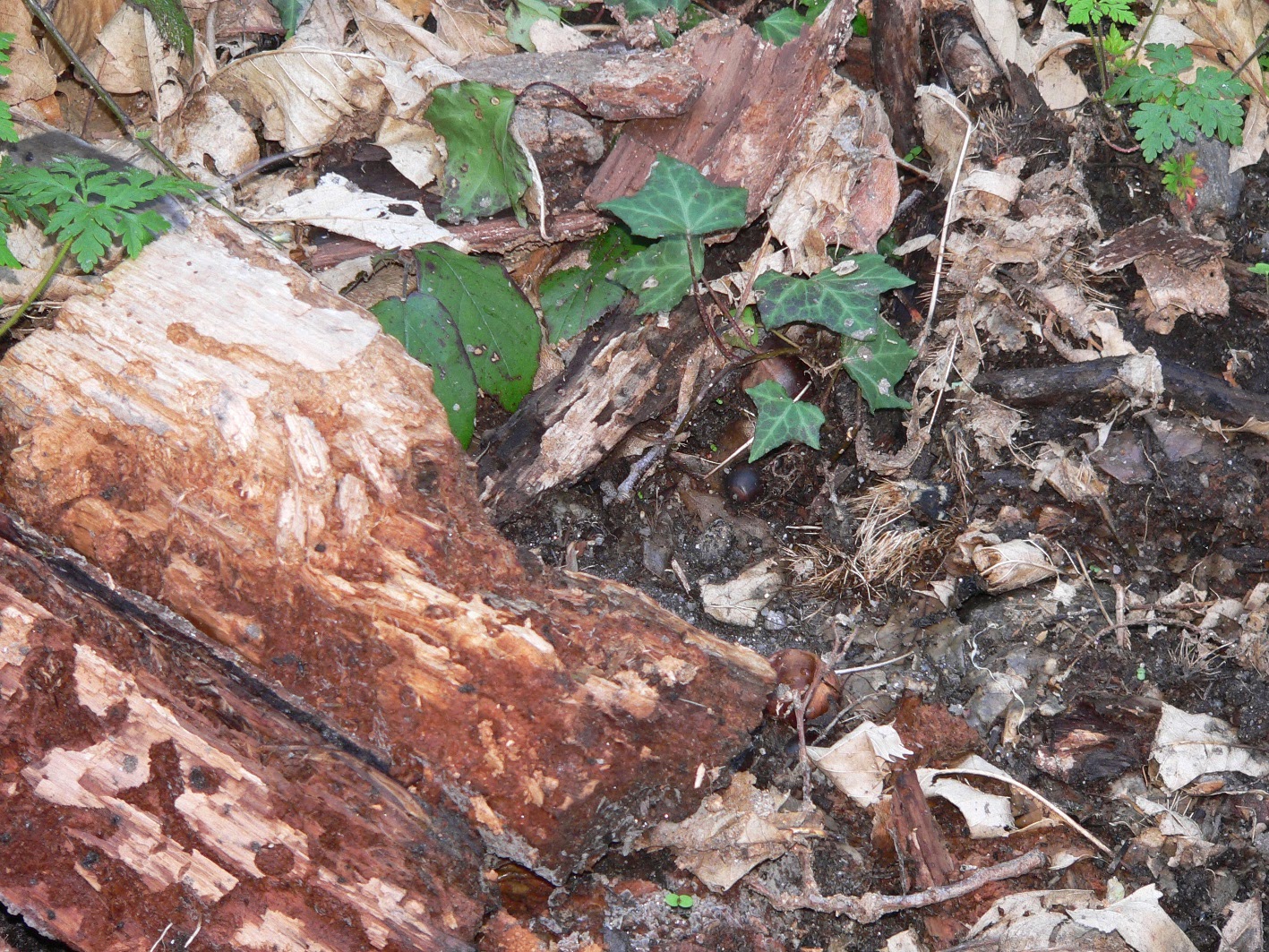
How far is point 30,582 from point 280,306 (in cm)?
85

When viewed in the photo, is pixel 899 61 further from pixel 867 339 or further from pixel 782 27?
pixel 867 339

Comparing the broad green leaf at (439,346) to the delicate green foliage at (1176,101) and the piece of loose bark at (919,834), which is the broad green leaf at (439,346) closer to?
the piece of loose bark at (919,834)

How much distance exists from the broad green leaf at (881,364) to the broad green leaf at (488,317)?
109cm

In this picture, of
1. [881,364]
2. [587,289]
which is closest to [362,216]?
[587,289]

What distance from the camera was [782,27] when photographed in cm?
288

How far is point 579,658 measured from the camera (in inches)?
82.7

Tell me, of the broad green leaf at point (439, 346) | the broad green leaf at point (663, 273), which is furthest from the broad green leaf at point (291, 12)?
the broad green leaf at point (663, 273)

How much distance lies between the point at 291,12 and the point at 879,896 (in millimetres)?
3333

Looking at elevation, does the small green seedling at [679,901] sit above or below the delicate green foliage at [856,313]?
below

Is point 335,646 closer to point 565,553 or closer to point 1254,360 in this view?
point 565,553

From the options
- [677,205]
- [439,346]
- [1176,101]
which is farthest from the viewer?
[1176,101]

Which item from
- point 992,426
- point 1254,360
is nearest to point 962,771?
point 992,426

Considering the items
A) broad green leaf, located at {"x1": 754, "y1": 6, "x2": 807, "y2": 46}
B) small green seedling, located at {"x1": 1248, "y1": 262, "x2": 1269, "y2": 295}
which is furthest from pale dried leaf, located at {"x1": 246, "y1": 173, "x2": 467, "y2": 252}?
small green seedling, located at {"x1": 1248, "y1": 262, "x2": 1269, "y2": 295}

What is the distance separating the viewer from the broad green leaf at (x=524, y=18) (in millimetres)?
3139
